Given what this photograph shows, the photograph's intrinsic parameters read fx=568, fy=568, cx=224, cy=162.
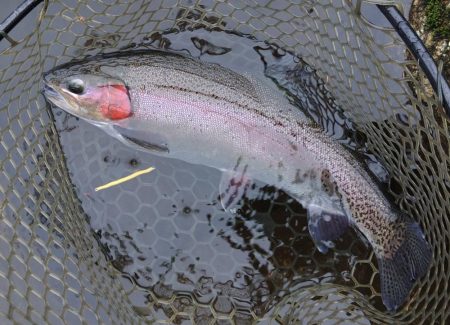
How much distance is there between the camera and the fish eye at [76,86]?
2.55 m

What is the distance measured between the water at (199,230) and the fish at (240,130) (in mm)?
294

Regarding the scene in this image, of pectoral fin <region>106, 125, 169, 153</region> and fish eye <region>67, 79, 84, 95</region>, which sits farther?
pectoral fin <region>106, 125, 169, 153</region>

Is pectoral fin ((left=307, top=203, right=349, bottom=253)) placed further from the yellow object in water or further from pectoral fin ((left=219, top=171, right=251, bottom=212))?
the yellow object in water

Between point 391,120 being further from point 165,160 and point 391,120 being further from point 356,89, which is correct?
point 165,160

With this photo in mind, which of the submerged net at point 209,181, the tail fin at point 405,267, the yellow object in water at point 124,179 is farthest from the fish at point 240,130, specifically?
the yellow object in water at point 124,179

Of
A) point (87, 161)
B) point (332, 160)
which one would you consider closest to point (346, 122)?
point (332, 160)

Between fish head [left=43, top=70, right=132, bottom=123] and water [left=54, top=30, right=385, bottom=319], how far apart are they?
0.42 meters

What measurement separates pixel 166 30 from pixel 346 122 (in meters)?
1.10

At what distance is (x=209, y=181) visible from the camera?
9.84 ft

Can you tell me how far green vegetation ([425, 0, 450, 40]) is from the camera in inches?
119

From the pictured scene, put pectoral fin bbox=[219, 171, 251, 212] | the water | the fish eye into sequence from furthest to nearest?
1. the water
2. pectoral fin bbox=[219, 171, 251, 212]
3. the fish eye

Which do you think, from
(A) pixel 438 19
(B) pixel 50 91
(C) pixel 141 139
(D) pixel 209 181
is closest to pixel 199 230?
(D) pixel 209 181

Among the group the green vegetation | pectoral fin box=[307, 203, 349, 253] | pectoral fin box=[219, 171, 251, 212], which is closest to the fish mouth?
pectoral fin box=[219, 171, 251, 212]

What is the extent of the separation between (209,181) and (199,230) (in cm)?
26
